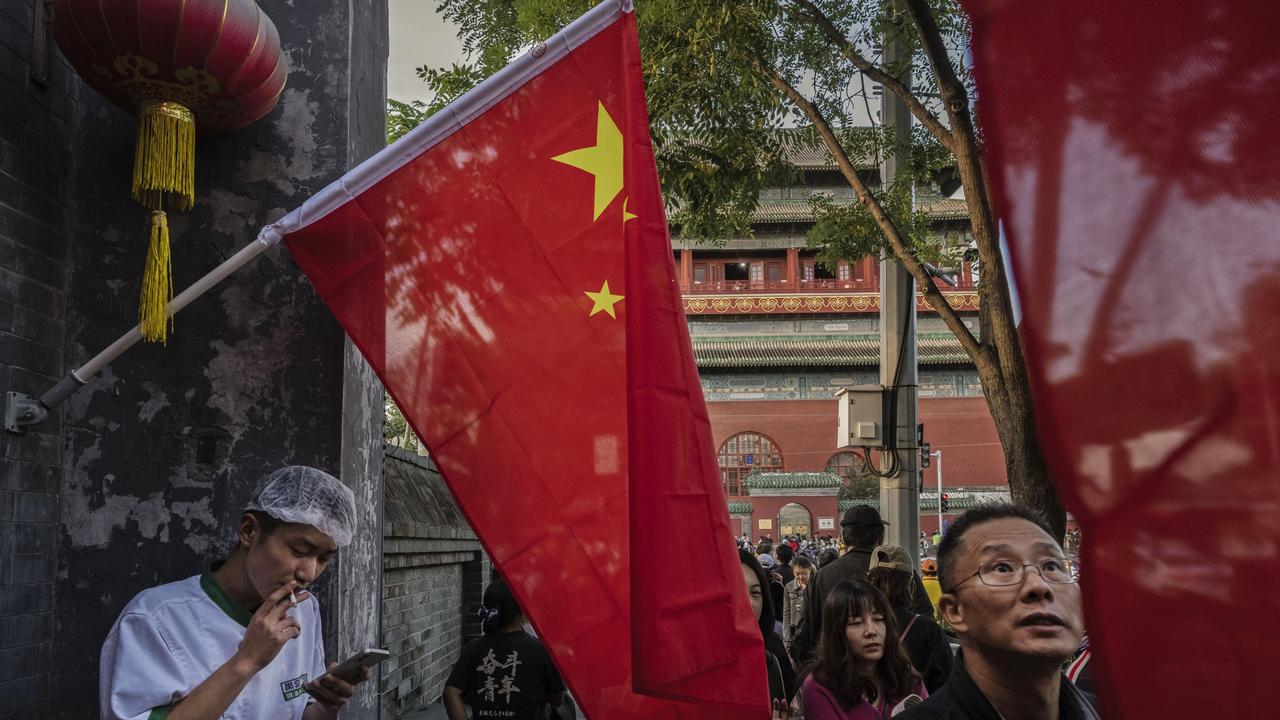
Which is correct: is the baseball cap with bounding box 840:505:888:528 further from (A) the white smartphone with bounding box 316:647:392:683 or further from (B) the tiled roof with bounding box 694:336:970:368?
(B) the tiled roof with bounding box 694:336:970:368

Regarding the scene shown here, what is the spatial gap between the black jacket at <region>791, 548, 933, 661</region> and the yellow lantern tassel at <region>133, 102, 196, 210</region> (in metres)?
3.28

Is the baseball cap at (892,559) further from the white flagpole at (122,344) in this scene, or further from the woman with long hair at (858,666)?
the white flagpole at (122,344)

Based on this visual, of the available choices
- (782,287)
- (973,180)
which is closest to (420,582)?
(973,180)

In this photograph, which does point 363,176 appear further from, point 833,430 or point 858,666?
point 833,430

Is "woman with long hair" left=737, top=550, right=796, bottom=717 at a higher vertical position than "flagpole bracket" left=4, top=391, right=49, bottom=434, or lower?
lower

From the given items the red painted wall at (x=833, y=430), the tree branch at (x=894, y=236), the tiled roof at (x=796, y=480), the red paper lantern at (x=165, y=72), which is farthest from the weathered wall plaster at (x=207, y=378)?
the red painted wall at (x=833, y=430)

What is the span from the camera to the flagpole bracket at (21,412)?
9.12ft

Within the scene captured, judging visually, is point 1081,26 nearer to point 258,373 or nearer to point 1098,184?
point 1098,184

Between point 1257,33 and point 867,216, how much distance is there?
8.43m

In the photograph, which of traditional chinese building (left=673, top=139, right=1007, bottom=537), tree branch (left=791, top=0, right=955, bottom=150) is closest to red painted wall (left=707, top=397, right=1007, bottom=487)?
traditional chinese building (left=673, top=139, right=1007, bottom=537)

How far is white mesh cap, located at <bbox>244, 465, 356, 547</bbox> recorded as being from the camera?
219cm

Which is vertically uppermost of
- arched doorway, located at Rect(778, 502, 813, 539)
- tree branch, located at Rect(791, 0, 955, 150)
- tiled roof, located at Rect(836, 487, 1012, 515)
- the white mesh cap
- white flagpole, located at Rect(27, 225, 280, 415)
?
tree branch, located at Rect(791, 0, 955, 150)

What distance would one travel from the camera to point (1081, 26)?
0.95m

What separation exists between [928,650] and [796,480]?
31.7m
